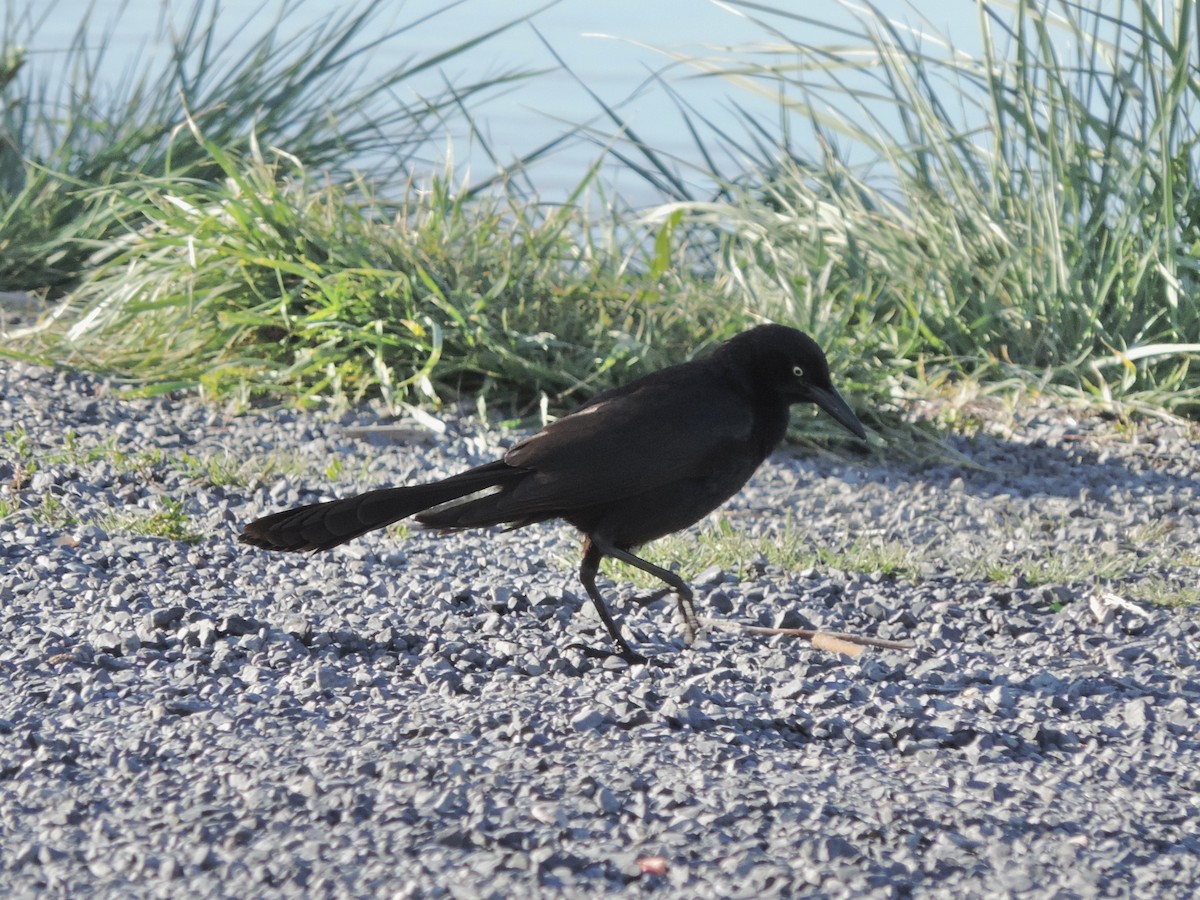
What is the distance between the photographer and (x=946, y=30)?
265 inches

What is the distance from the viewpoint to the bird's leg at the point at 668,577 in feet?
10.9

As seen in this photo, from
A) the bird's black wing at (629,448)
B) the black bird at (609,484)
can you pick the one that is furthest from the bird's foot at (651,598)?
the bird's black wing at (629,448)

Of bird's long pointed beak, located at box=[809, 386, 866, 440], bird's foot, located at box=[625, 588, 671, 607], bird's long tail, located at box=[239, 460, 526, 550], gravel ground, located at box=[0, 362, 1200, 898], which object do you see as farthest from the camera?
bird's long pointed beak, located at box=[809, 386, 866, 440]

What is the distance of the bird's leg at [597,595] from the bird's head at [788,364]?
1.95 ft

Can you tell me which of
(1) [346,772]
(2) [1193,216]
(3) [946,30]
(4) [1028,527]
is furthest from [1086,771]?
(3) [946,30]

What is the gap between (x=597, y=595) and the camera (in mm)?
3406

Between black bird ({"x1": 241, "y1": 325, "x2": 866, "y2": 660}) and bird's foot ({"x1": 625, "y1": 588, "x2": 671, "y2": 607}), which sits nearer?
black bird ({"x1": 241, "y1": 325, "x2": 866, "y2": 660})

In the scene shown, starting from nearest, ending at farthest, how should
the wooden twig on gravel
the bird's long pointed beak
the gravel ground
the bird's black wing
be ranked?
the gravel ground, the bird's black wing, the wooden twig on gravel, the bird's long pointed beak

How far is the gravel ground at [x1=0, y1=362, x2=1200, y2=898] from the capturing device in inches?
88.3

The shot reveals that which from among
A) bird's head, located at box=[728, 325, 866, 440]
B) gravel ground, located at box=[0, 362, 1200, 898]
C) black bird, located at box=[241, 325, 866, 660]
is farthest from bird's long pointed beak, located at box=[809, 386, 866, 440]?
gravel ground, located at box=[0, 362, 1200, 898]

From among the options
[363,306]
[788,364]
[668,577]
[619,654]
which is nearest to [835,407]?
[788,364]

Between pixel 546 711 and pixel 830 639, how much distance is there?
0.86m

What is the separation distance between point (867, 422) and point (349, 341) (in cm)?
195

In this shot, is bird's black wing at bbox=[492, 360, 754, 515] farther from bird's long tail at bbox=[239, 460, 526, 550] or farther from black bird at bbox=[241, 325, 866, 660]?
bird's long tail at bbox=[239, 460, 526, 550]
